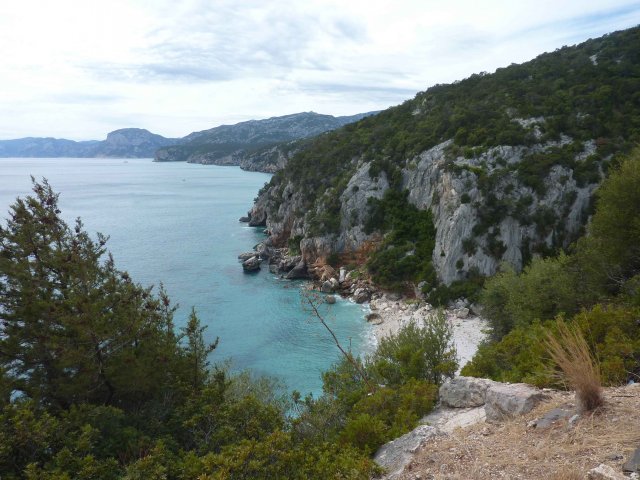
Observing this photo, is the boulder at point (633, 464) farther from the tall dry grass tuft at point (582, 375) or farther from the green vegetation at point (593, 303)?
the green vegetation at point (593, 303)

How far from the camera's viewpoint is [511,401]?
725cm

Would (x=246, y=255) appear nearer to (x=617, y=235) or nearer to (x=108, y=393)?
(x=108, y=393)

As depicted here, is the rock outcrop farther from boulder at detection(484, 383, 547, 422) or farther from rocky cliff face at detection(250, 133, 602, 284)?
rocky cliff face at detection(250, 133, 602, 284)

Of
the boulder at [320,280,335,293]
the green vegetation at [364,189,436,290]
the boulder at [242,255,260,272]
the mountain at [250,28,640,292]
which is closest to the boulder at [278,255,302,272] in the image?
the mountain at [250,28,640,292]

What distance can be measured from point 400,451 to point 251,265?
1678 inches

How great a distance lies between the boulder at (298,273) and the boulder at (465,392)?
36.2 m

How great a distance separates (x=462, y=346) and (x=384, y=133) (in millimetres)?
37145

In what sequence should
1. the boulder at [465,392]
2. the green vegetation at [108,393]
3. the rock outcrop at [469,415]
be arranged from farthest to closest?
Answer: the boulder at [465,392], the green vegetation at [108,393], the rock outcrop at [469,415]

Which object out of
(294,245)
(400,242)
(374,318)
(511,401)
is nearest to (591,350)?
(511,401)

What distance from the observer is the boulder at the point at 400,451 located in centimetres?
672

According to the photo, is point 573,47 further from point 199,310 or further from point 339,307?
point 199,310

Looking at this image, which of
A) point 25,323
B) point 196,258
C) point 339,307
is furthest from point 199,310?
point 25,323

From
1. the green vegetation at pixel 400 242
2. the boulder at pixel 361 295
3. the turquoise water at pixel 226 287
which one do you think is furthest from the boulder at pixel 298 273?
the boulder at pixel 361 295

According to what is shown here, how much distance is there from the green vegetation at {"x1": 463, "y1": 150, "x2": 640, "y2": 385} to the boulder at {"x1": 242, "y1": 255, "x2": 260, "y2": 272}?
31.0 meters
